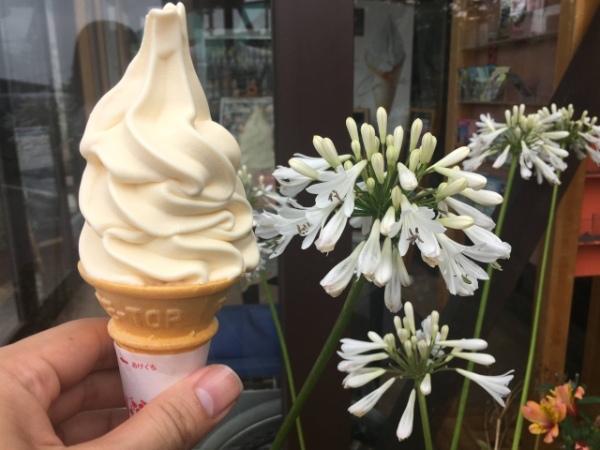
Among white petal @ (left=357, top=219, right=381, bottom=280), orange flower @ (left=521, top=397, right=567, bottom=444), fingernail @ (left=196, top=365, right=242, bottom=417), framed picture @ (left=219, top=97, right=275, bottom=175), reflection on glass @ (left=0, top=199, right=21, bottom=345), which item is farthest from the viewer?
framed picture @ (left=219, top=97, right=275, bottom=175)

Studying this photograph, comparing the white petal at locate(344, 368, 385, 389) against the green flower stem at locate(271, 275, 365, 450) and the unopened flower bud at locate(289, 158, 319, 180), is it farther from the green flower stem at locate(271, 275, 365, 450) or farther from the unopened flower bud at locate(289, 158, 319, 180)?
the unopened flower bud at locate(289, 158, 319, 180)

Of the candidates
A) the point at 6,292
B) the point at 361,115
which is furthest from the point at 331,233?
the point at 6,292

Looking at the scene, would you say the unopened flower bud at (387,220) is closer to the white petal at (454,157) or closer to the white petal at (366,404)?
the white petal at (454,157)

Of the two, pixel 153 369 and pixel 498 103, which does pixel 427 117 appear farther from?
pixel 153 369

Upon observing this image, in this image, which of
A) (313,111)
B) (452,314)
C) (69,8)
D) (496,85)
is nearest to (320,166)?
(313,111)

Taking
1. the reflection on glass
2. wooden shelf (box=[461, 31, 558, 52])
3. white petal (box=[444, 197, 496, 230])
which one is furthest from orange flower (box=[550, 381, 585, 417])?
the reflection on glass

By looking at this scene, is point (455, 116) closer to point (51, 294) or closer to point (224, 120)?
point (224, 120)
